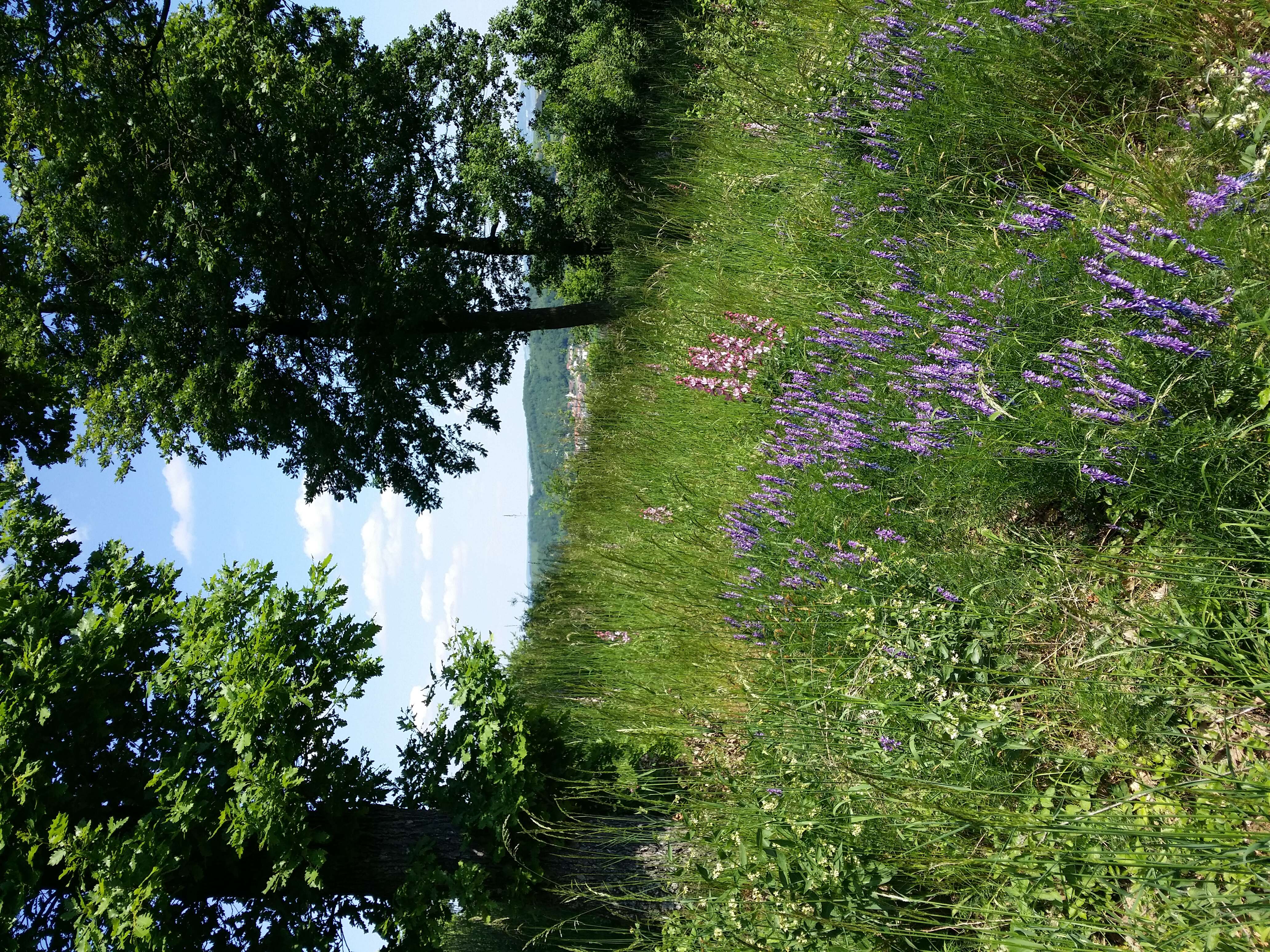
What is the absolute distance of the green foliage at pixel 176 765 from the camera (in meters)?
4.20

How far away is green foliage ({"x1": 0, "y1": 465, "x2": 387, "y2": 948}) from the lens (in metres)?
4.20

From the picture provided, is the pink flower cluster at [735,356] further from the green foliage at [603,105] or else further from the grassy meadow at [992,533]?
the green foliage at [603,105]

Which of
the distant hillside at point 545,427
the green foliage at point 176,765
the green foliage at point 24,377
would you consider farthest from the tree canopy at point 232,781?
the distant hillside at point 545,427

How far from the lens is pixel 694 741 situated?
511cm

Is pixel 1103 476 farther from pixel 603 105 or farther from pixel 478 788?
pixel 603 105

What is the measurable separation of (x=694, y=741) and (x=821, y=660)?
1.29 meters

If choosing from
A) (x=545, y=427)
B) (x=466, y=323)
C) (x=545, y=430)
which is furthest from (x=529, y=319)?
(x=545, y=427)

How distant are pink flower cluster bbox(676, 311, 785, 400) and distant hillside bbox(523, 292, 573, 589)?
468 cm

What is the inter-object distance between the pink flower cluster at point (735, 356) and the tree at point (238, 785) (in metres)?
2.83

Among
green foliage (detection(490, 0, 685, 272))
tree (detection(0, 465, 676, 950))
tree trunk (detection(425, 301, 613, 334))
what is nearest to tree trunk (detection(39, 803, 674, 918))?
tree (detection(0, 465, 676, 950))

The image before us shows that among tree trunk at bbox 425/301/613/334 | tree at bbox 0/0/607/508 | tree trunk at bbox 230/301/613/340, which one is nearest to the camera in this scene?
tree at bbox 0/0/607/508

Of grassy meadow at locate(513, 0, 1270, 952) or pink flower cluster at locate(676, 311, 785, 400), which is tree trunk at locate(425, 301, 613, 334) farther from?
grassy meadow at locate(513, 0, 1270, 952)

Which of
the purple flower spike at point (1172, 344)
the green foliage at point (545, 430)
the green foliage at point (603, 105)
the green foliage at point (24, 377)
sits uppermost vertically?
the green foliage at point (603, 105)

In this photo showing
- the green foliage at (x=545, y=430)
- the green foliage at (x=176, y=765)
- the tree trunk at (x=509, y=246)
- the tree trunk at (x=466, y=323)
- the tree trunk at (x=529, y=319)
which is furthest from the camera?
the green foliage at (x=545, y=430)
